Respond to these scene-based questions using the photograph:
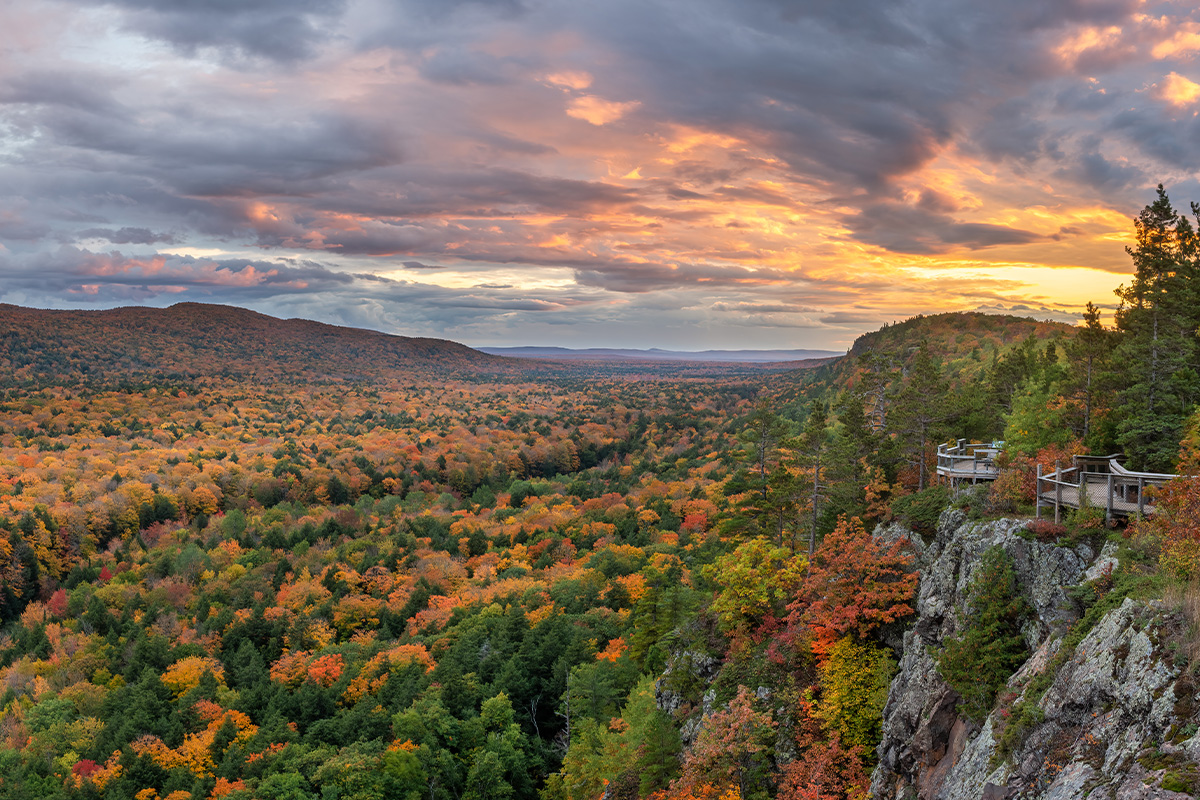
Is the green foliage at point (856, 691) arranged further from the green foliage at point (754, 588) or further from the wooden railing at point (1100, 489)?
the wooden railing at point (1100, 489)

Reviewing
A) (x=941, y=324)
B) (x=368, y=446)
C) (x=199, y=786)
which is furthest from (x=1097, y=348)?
(x=368, y=446)

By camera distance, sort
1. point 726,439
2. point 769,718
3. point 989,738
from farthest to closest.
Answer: point 726,439 → point 769,718 → point 989,738

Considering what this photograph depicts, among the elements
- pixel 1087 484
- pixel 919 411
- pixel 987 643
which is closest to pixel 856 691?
pixel 987 643

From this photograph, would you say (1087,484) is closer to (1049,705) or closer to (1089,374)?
(1089,374)

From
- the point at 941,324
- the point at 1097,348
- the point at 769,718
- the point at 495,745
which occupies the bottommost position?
the point at 495,745

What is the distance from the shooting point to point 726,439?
140 m

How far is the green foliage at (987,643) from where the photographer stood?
17.4m

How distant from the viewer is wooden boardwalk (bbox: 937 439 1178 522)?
17.7 metres

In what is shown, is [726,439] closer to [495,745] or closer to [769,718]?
[495,745]

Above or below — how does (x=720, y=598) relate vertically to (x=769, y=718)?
above

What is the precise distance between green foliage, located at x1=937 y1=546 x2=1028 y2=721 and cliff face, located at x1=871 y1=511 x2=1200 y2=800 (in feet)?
1.26

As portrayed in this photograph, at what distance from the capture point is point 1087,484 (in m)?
22.1

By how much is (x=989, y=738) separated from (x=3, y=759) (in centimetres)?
6876

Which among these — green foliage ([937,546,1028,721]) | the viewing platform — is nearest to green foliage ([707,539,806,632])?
the viewing platform
